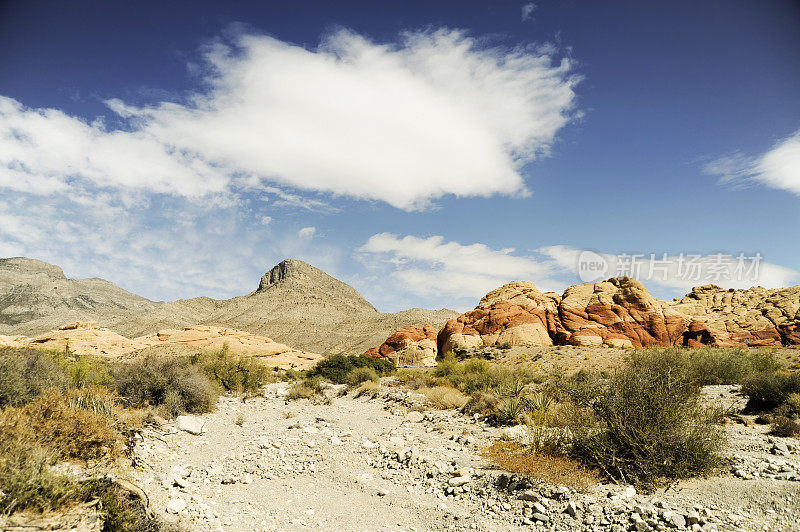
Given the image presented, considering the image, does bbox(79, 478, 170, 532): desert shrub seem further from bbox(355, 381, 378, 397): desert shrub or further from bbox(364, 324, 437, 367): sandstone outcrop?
bbox(364, 324, 437, 367): sandstone outcrop

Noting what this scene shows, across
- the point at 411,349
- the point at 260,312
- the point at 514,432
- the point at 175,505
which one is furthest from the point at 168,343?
the point at 260,312

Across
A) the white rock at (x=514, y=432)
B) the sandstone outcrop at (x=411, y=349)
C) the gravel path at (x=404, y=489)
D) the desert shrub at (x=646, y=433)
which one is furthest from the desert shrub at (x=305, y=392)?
the sandstone outcrop at (x=411, y=349)

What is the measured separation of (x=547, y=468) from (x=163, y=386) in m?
11.5

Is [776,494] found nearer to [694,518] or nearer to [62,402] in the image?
[694,518]

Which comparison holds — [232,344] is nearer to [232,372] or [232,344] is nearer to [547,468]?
[232,372]

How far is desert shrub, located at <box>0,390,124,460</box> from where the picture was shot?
5.29 metres

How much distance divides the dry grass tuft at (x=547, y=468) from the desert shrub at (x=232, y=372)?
14.1 m

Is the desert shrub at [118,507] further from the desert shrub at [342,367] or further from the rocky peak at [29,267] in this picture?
the rocky peak at [29,267]

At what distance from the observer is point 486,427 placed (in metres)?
10.9

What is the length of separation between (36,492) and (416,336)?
1577 inches

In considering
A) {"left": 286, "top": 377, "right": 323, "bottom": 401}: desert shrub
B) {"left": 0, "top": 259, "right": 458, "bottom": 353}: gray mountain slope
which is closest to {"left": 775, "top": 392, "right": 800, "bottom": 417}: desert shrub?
{"left": 286, "top": 377, "right": 323, "bottom": 401}: desert shrub

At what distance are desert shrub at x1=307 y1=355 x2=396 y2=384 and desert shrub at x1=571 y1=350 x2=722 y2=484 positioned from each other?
18294mm

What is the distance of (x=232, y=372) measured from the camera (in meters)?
20.0

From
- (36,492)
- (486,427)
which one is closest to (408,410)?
(486,427)
